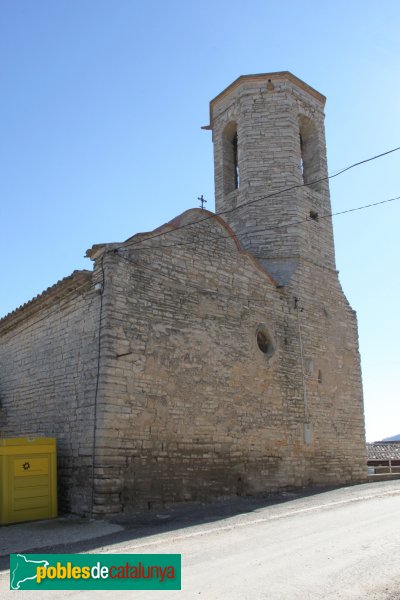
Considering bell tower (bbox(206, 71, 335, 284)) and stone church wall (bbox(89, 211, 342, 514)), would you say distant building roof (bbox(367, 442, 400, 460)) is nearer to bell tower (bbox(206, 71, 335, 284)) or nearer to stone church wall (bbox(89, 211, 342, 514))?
stone church wall (bbox(89, 211, 342, 514))

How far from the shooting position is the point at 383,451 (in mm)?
20516

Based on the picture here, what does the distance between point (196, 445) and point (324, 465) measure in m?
4.48

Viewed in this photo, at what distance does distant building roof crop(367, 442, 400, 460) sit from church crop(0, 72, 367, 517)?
6516 millimetres

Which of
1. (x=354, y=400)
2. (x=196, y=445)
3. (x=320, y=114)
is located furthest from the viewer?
(x=320, y=114)

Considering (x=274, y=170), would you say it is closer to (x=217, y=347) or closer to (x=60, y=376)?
(x=217, y=347)

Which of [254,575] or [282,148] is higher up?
[282,148]

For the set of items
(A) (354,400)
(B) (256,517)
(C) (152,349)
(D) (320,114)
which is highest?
(D) (320,114)

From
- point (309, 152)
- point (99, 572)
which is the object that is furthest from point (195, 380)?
point (309, 152)

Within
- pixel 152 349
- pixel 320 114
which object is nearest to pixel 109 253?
pixel 152 349

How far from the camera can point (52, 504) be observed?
859 centimetres

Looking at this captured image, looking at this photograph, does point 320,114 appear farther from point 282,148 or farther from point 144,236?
point 144,236

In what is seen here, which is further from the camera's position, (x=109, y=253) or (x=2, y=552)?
(x=109, y=253)

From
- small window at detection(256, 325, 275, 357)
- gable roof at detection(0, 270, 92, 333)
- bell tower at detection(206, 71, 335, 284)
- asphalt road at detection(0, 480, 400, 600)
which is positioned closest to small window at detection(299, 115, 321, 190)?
bell tower at detection(206, 71, 335, 284)

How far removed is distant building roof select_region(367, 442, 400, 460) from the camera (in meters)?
19.9
